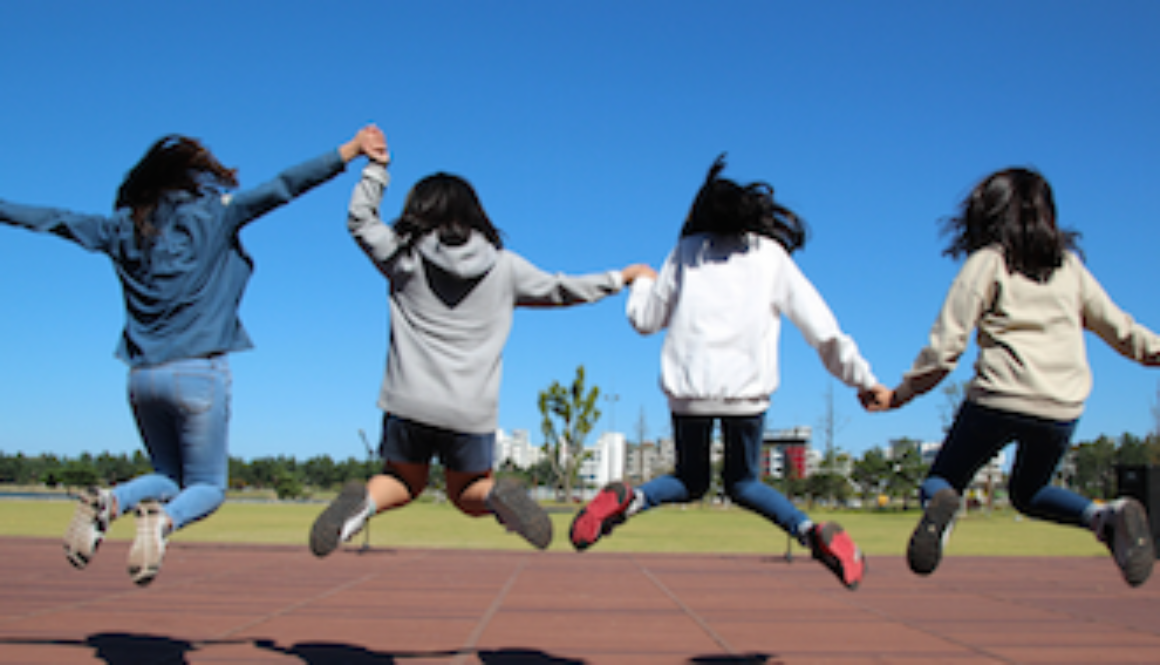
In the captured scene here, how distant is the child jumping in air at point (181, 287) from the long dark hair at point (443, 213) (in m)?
0.29

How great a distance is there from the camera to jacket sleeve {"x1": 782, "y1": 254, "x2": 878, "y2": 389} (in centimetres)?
388

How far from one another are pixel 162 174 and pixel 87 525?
160cm

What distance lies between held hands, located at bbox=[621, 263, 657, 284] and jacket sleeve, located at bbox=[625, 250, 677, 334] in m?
0.10

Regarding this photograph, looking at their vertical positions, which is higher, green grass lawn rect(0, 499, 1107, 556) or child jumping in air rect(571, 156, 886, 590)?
child jumping in air rect(571, 156, 886, 590)

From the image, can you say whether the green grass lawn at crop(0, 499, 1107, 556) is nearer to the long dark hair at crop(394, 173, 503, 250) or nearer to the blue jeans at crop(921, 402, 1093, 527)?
the blue jeans at crop(921, 402, 1093, 527)

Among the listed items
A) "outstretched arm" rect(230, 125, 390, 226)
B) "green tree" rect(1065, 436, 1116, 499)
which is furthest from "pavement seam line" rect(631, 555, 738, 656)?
"green tree" rect(1065, 436, 1116, 499)

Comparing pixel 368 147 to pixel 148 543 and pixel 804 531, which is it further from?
pixel 804 531

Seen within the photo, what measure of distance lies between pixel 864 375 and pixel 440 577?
271 inches

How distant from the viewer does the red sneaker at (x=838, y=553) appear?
3523 millimetres

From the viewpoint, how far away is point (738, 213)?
3898 mm

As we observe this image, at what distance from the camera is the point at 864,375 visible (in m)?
3.87

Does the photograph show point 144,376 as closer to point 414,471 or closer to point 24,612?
A: point 414,471

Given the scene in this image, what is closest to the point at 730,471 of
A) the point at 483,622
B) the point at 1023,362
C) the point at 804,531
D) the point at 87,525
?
the point at 804,531

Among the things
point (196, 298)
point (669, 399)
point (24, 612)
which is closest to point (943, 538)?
point (669, 399)
